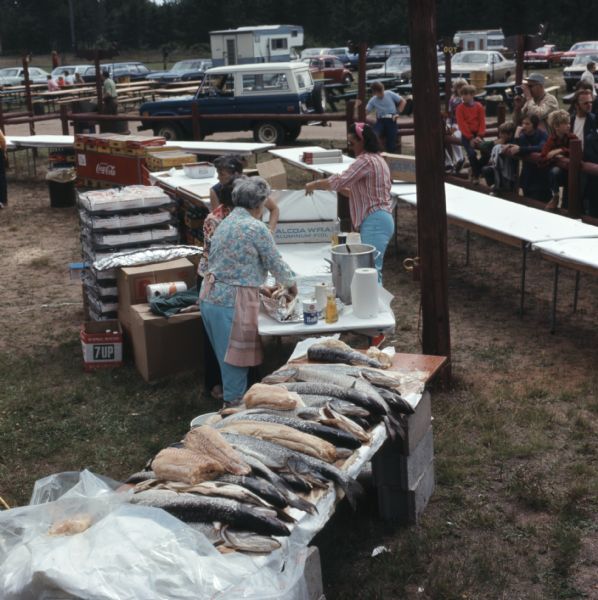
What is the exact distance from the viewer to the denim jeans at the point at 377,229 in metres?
7.32

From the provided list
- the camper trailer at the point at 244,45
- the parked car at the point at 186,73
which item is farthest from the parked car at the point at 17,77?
the camper trailer at the point at 244,45

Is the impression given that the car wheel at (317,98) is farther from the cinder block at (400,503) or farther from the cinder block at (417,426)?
the cinder block at (400,503)

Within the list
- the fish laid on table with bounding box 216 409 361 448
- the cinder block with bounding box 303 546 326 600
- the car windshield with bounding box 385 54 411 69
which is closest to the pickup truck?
the car windshield with bounding box 385 54 411 69

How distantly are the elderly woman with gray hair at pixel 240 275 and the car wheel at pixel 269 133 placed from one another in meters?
14.7

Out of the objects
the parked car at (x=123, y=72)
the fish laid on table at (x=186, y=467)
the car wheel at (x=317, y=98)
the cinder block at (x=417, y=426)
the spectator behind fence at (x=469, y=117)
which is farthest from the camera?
the parked car at (x=123, y=72)

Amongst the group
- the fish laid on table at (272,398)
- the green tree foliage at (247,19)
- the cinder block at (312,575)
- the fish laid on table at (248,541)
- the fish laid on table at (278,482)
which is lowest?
the cinder block at (312,575)

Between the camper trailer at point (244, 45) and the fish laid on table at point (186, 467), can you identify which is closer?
the fish laid on table at point (186, 467)

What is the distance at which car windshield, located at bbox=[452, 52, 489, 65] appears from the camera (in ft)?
107

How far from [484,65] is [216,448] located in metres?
30.4

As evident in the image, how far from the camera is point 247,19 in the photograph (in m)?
68.4

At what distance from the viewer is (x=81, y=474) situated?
153 inches

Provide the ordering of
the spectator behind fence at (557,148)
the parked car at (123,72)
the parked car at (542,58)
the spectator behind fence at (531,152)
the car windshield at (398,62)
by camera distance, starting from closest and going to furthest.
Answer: the spectator behind fence at (557,148) → the spectator behind fence at (531,152) → the car windshield at (398,62) → the parked car at (123,72) → the parked car at (542,58)

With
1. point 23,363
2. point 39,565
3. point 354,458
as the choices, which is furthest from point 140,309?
point 39,565

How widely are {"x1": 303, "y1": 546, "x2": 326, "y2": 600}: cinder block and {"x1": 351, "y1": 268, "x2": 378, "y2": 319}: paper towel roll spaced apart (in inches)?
98.8
